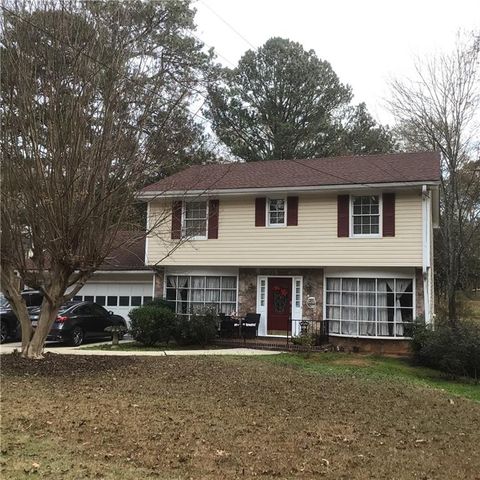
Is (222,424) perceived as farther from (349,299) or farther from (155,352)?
(349,299)

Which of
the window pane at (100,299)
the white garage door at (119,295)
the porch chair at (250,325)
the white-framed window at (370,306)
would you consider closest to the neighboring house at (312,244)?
the white-framed window at (370,306)

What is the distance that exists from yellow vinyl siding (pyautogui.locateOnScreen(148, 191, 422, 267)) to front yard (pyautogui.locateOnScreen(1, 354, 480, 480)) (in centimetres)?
621

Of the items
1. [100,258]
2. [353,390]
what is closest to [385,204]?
[353,390]

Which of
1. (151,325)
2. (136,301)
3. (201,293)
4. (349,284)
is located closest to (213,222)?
(201,293)

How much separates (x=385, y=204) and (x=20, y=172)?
12019 millimetres

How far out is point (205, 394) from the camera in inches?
388

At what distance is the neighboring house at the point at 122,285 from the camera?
2327 centimetres

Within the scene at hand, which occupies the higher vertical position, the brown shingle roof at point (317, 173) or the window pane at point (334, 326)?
the brown shingle roof at point (317, 173)

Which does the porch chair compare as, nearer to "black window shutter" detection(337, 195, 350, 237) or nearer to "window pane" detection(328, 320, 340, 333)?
"window pane" detection(328, 320, 340, 333)

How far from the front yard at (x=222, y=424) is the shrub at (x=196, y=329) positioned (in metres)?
5.14

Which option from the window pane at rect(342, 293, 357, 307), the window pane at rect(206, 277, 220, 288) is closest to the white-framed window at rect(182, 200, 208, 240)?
the window pane at rect(206, 277, 220, 288)

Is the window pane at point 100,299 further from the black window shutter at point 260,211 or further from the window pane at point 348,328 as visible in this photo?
the window pane at point 348,328

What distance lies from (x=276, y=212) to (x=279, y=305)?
3.33 m

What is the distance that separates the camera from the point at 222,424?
7789 millimetres
